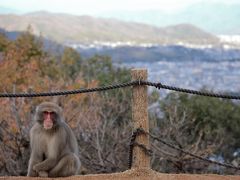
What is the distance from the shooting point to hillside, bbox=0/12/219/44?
12781 cm

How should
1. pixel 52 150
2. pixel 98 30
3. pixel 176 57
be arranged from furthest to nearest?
pixel 98 30
pixel 176 57
pixel 52 150

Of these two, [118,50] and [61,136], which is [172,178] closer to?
[61,136]

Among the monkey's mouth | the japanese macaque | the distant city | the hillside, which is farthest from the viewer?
the hillside

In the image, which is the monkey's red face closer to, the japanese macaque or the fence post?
the japanese macaque

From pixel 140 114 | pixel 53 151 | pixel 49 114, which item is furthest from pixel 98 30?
pixel 140 114

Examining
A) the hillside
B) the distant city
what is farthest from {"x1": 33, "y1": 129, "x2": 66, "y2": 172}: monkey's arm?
the hillside

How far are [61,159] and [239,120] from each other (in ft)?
63.4

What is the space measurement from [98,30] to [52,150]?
154m

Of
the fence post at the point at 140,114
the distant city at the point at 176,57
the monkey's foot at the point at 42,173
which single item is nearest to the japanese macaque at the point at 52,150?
the monkey's foot at the point at 42,173

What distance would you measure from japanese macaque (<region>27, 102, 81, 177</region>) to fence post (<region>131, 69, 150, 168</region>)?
723mm

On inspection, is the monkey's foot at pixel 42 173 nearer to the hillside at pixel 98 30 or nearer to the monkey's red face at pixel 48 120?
the monkey's red face at pixel 48 120

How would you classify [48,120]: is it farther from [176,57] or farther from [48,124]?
[176,57]

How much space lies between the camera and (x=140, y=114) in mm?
4824

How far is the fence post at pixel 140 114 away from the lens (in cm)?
475
